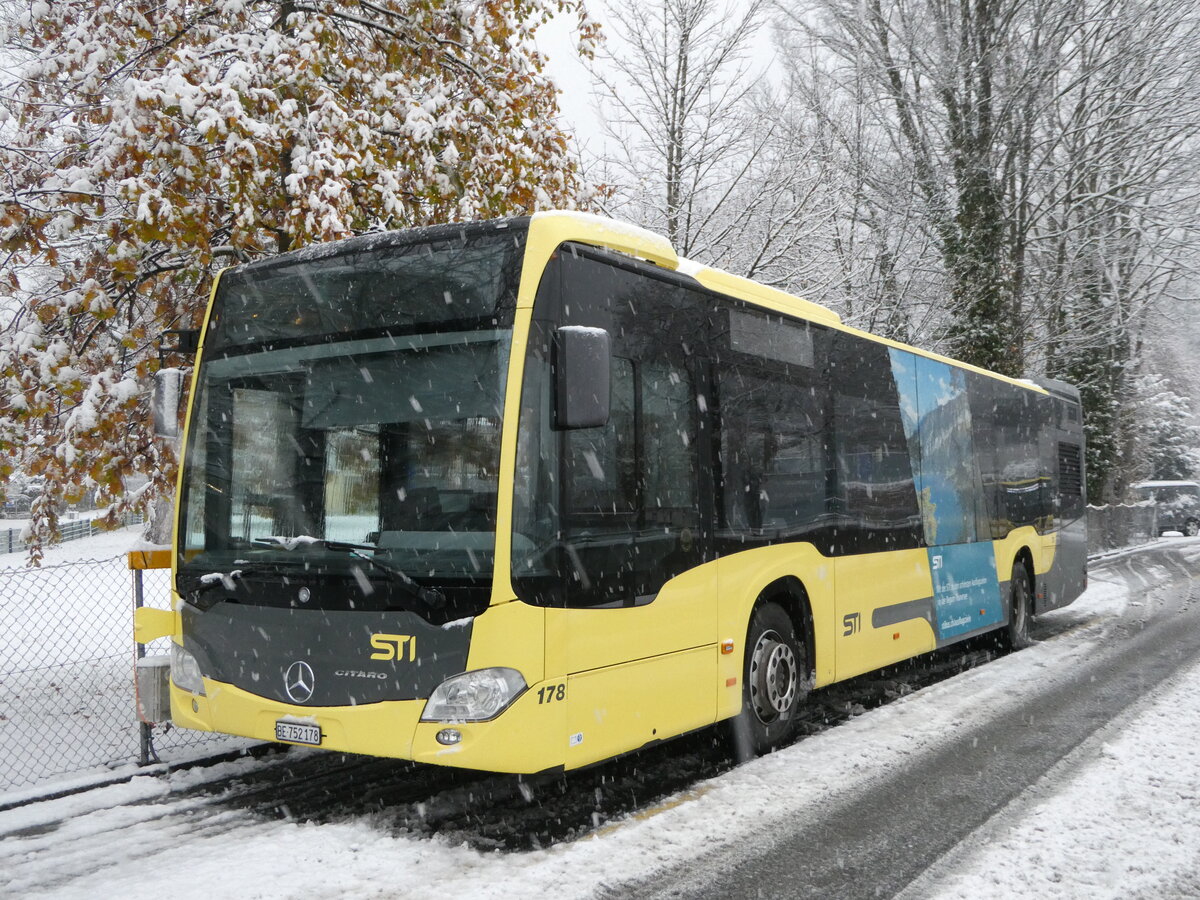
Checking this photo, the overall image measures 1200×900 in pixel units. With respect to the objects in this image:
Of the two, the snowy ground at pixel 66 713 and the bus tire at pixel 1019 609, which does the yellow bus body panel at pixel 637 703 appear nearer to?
the snowy ground at pixel 66 713

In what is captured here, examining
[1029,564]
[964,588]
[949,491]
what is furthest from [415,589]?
[1029,564]

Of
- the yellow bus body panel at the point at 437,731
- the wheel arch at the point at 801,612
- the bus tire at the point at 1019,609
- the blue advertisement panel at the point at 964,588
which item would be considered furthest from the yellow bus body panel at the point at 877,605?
the yellow bus body panel at the point at 437,731

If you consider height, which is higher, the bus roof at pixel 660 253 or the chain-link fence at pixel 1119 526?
the bus roof at pixel 660 253

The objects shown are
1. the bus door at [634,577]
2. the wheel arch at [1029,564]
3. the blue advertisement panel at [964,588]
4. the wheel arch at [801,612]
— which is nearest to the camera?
the bus door at [634,577]

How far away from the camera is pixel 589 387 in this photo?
4.75 meters

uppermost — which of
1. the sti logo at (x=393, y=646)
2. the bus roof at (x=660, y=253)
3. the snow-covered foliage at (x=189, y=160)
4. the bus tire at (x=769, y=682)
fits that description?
the snow-covered foliage at (x=189, y=160)

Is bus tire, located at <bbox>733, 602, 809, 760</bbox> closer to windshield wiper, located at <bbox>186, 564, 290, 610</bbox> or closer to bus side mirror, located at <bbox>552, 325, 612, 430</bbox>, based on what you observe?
bus side mirror, located at <bbox>552, 325, 612, 430</bbox>

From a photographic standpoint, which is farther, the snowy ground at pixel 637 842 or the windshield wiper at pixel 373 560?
the windshield wiper at pixel 373 560

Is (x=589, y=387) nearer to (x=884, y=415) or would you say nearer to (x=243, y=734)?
(x=243, y=734)

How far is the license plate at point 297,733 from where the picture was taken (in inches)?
197

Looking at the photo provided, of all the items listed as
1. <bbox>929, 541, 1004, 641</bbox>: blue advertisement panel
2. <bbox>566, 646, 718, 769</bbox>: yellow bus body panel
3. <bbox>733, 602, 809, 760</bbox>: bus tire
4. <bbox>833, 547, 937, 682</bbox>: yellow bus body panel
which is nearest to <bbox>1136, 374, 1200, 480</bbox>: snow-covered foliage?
<bbox>929, 541, 1004, 641</bbox>: blue advertisement panel

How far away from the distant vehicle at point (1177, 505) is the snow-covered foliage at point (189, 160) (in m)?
35.4

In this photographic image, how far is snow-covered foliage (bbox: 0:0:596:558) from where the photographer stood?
713 cm

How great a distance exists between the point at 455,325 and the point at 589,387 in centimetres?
78
